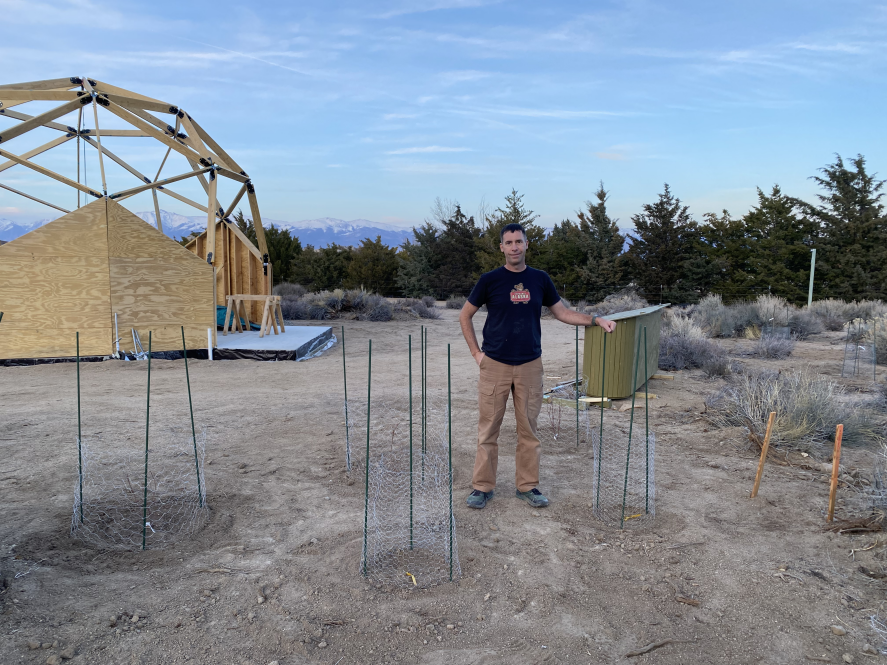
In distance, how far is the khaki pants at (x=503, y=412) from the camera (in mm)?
3635

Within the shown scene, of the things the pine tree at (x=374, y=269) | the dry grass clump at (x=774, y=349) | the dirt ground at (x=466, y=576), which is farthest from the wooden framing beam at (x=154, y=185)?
the pine tree at (x=374, y=269)

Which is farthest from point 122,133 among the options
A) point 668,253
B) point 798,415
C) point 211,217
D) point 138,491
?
point 668,253

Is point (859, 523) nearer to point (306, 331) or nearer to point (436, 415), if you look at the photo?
point (436, 415)

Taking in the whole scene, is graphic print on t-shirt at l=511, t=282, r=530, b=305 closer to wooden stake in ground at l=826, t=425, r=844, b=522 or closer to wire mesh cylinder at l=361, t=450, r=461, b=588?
wire mesh cylinder at l=361, t=450, r=461, b=588

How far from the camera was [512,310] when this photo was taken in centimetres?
358

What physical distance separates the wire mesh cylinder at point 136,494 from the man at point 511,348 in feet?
5.91

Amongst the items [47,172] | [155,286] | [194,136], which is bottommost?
[155,286]

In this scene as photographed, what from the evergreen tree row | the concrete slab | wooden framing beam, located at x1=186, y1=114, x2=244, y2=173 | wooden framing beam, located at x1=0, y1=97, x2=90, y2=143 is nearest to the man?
the concrete slab

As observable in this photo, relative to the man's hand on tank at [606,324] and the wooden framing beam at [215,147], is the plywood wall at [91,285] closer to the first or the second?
the wooden framing beam at [215,147]

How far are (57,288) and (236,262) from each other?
13.6 ft

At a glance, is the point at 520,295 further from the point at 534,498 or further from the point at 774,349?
the point at 774,349

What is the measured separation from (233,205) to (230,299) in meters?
2.46

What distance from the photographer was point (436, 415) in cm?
606

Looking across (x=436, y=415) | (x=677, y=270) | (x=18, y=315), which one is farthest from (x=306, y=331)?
(x=677, y=270)
